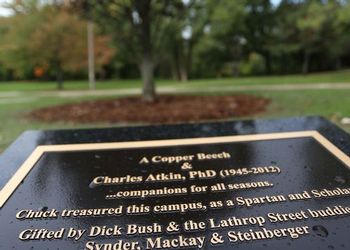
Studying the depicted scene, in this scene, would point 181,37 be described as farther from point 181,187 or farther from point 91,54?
point 181,187

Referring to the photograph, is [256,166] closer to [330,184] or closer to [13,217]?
[330,184]

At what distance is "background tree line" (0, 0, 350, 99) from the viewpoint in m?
13.4

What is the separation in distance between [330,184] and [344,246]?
79 cm

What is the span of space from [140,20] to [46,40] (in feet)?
51.8

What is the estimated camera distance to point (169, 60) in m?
46.6

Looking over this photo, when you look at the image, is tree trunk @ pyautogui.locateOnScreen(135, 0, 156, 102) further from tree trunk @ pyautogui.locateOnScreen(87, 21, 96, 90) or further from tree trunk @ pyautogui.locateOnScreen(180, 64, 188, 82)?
tree trunk @ pyautogui.locateOnScreen(180, 64, 188, 82)

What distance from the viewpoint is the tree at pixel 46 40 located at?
26.4 metres

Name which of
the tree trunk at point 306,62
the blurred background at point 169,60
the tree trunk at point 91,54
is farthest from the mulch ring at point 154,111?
the tree trunk at point 306,62

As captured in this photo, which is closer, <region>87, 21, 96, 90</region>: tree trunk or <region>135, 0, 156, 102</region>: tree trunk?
<region>135, 0, 156, 102</region>: tree trunk

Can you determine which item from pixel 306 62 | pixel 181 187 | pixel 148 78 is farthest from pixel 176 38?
pixel 181 187

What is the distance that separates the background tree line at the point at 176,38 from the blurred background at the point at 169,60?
71mm

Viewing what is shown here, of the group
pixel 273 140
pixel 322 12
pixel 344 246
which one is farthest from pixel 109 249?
pixel 322 12

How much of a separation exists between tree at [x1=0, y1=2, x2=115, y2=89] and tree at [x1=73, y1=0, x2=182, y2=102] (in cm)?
1289

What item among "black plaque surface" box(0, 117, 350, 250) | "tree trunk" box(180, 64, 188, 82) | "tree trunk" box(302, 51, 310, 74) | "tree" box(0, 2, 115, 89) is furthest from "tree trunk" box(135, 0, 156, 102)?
"tree trunk" box(302, 51, 310, 74)
